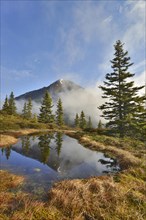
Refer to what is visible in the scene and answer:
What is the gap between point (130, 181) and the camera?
9836 millimetres

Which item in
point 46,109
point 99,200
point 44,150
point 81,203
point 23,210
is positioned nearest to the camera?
point 23,210

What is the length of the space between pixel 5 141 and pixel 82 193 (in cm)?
1738

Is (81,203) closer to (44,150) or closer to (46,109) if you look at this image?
(44,150)

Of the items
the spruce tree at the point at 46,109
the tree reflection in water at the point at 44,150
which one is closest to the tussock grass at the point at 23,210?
the tree reflection in water at the point at 44,150

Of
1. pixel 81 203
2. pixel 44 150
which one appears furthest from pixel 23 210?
pixel 44 150

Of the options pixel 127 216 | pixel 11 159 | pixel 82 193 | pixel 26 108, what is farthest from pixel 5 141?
pixel 26 108

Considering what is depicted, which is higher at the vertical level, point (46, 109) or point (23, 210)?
point (46, 109)

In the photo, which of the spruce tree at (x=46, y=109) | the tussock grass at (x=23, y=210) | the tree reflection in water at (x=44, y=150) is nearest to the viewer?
the tussock grass at (x=23, y=210)

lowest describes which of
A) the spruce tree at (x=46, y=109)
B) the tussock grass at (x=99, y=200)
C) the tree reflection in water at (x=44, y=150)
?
the tussock grass at (x=99, y=200)

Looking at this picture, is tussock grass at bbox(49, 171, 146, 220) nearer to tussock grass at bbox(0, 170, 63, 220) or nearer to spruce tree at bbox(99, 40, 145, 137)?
tussock grass at bbox(0, 170, 63, 220)

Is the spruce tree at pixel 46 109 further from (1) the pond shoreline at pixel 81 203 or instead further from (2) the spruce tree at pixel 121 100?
(1) the pond shoreline at pixel 81 203

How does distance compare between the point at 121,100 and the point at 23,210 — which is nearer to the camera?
the point at 23,210

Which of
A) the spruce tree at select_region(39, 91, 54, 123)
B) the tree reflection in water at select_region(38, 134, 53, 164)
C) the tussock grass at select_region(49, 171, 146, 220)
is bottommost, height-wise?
the tussock grass at select_region(49, 171, 146, 220)

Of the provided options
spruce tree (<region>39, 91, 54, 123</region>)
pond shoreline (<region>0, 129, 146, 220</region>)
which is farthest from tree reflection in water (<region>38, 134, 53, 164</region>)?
spruce tree (<region>39, 91, 54, 123</region>)
